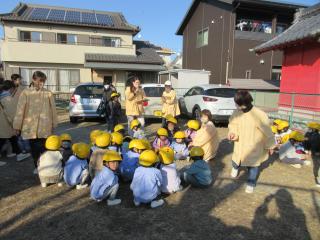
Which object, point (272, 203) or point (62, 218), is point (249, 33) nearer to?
point (272, 203)

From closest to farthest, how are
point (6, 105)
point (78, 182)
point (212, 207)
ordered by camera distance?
point (212, 207)
point (78, 182)
point (6, 105)

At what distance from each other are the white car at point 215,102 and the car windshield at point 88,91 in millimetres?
3693

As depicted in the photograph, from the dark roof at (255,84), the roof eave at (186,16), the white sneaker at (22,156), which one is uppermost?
the roof eave at (186,16)

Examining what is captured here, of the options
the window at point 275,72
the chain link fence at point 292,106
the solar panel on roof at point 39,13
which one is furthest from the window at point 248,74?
the solar panel on roof at point 39,13

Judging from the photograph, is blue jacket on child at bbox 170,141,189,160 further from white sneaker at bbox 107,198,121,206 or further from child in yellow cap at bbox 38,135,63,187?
child in yellow cap at bbox 38,135,63,187

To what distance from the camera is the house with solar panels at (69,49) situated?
21.6 metres

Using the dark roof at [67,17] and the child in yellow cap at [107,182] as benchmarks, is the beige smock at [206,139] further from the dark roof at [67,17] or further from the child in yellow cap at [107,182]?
the dark roof at [67,17]

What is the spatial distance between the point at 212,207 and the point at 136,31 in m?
23.0

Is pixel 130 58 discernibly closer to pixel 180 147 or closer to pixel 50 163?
pixel 180 147

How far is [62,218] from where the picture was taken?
342 centimetres

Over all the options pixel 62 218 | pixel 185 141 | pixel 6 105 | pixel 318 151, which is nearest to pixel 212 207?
pixel 62 218

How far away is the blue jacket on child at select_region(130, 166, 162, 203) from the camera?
361 cm

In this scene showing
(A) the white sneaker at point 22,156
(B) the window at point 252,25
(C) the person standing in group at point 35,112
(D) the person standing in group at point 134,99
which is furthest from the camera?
(B) the window at point 252,25

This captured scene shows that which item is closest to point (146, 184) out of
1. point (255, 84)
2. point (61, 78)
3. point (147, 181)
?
point (147, 181)
